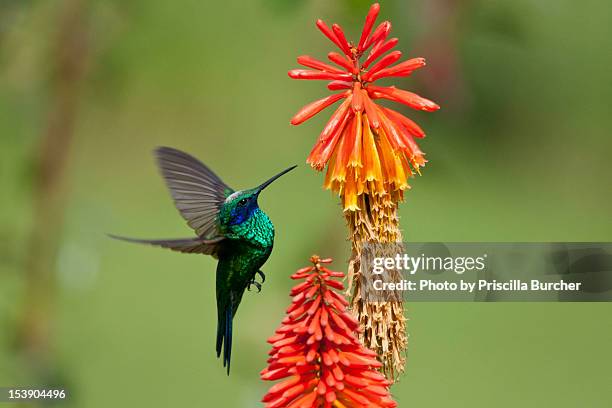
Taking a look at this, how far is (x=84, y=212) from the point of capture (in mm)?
3504

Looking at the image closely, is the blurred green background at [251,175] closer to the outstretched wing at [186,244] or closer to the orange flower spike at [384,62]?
the outstretched wing at [186,244]

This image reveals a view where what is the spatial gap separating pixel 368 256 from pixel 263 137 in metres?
5.46

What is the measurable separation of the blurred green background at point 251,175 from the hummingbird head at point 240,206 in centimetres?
29

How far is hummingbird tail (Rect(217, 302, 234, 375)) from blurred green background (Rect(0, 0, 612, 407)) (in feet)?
0.99

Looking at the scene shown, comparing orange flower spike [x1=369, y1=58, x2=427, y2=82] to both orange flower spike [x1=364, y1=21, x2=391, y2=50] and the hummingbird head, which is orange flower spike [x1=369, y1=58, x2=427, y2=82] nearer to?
orange flower spike [x1=364, y1=21, x2=391, y2=50]

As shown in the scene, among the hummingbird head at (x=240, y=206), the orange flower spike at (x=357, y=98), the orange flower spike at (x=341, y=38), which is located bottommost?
the hummingbird head at (x=240, y=206)

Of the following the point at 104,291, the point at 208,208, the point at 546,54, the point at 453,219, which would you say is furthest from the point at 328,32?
the point at 546,54

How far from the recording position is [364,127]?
1.65 metres

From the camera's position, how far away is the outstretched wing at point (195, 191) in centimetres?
204

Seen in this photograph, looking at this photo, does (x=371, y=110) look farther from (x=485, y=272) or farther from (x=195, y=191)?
(x=195, y=191)

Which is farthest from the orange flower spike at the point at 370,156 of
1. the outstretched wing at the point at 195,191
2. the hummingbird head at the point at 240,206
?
the outstretched wing at the point at 195,191

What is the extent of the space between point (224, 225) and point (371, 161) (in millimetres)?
493

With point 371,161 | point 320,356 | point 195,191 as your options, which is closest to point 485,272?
point 371,161

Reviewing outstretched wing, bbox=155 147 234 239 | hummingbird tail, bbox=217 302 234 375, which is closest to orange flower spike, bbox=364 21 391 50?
outstretched wing, bbox=155 147 234 239
